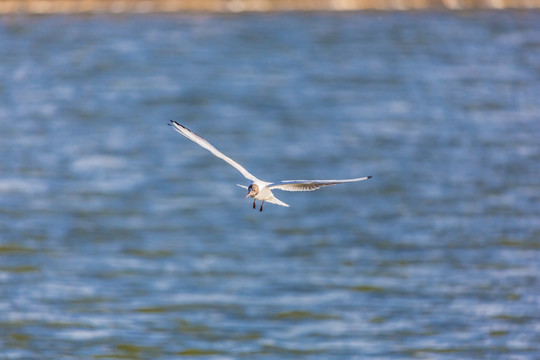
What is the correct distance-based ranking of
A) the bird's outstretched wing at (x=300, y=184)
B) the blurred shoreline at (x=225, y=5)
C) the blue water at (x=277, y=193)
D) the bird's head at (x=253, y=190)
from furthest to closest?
the blurred shoreline at (x=225, y=5) < the blue water at (x=277, y=193) < the bird's head at (x=253, y=190) < the bird's outstretched wing at (x=300, y=184)

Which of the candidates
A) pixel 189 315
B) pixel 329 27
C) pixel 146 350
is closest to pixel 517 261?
pixel 189 315

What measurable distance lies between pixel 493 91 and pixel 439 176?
1091 centimetres

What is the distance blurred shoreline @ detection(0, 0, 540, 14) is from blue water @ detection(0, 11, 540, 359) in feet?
1.99

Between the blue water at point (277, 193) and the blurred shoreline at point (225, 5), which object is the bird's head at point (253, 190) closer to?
the blue water at point (277, 193)

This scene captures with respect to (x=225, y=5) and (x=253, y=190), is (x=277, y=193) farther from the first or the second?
(x=225, y=5)

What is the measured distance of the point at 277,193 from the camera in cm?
2656

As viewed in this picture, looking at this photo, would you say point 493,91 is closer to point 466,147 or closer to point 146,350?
point 466,147

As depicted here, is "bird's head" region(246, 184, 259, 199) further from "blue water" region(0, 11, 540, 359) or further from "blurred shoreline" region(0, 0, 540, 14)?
"blurred shoreline" region(0, 0, 540, 14)

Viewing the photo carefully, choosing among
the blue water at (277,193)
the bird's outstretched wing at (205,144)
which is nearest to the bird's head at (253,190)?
the bird's outstretched wing at (205,144)

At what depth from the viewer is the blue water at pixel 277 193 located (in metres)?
20.2

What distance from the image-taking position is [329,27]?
2066 inches

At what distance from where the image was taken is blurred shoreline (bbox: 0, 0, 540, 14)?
2073 inches

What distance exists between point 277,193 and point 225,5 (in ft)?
92.0

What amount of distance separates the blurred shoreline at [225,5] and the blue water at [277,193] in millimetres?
607
